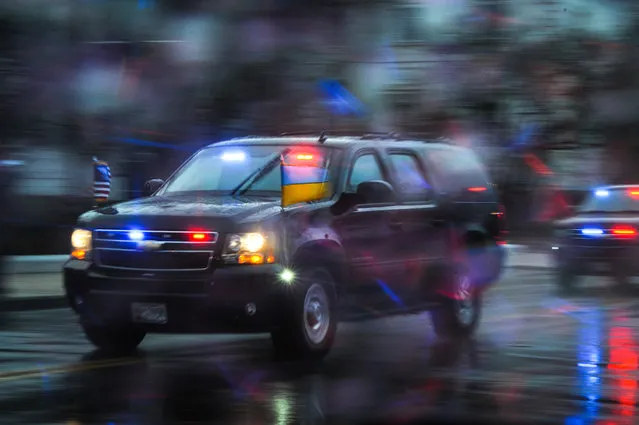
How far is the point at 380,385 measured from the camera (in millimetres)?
8164

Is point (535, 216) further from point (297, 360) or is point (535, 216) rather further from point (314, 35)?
point (297, 360)

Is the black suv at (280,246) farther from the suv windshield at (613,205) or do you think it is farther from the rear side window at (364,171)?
the suv windshield at (613,205)

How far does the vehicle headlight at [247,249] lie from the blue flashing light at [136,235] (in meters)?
0.69

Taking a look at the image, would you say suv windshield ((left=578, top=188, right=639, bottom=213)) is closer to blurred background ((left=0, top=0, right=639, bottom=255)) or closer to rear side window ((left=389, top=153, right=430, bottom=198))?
rear side window ((left=389, top=153, right=430, bottom=198))

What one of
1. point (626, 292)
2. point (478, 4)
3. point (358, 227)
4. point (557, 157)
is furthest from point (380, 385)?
point (626, 292)

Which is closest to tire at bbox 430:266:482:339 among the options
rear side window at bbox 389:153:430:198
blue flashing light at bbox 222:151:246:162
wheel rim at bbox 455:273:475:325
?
wheel rim at bbox 455:273:475:325

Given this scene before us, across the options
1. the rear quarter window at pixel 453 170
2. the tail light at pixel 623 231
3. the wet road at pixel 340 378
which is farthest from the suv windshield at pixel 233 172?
the tail light at pixel 623 231

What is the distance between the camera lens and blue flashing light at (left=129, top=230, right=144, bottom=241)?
29.8 ft

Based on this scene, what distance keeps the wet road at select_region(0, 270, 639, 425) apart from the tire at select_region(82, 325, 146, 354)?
135 mm

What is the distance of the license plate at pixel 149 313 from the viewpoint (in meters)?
8.93

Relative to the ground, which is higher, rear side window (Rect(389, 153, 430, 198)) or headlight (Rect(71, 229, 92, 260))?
rear side window (Rect(389, 153, 430, 198))

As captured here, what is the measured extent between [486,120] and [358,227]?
462 centimetres

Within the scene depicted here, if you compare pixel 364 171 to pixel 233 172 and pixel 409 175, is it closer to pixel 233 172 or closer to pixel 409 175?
pixel 409 175

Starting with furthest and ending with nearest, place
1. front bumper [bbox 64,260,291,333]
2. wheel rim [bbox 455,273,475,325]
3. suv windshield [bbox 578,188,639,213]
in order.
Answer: suv windshield [bbox 578,188,639,213], wheel rim [bbox 455,273,475,325], front bumper [bbox 64,260,291,333]
